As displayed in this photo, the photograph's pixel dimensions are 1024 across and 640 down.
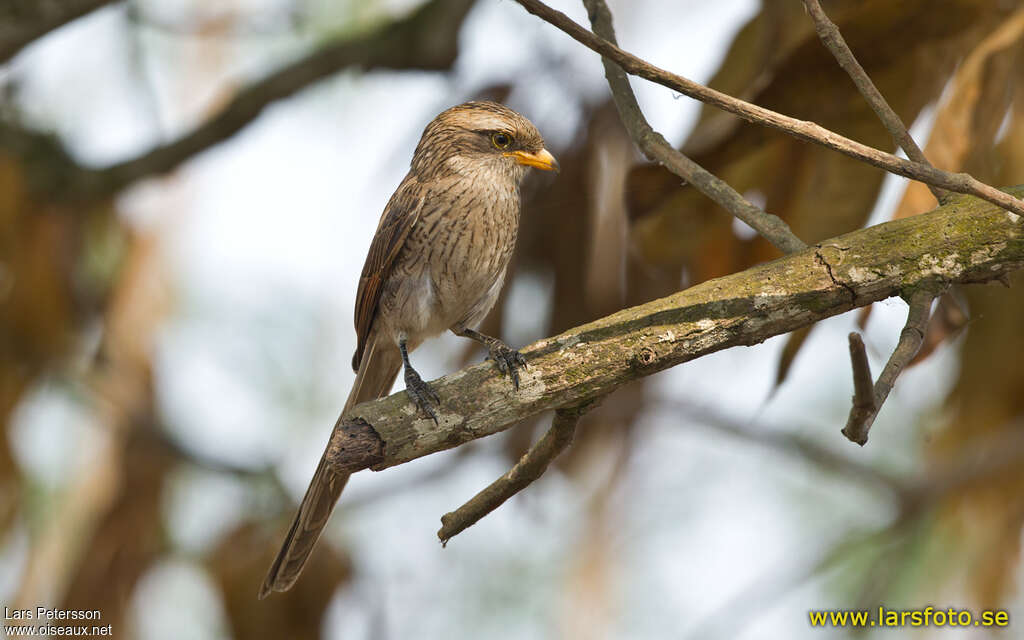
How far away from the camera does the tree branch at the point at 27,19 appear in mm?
4281

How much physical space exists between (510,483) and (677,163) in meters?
1.12

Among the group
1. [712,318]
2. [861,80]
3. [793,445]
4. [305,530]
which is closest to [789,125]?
[861,80]

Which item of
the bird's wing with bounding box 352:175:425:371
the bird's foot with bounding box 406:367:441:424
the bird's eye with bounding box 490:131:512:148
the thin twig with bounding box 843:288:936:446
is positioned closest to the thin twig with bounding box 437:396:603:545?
the bird's foot with bounding box 406:367:441:424

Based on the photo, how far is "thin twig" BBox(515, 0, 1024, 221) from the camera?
7.17 feet

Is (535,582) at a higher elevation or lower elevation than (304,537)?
lower

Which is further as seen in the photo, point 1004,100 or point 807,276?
point 1004,100

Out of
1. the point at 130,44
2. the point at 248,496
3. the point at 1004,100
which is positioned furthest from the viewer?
the point at 248,496

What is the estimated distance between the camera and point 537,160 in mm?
4371

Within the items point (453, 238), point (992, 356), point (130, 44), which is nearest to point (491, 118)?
point (453, 238)

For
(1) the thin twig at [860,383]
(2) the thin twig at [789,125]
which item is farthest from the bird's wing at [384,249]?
(1) the thin twig at [860,383]

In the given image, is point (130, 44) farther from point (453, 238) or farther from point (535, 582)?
point (535, 582)

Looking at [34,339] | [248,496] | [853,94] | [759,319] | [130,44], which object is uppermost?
[853,94]

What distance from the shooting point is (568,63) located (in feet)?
17.3

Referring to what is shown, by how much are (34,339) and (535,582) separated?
527 centimetres
